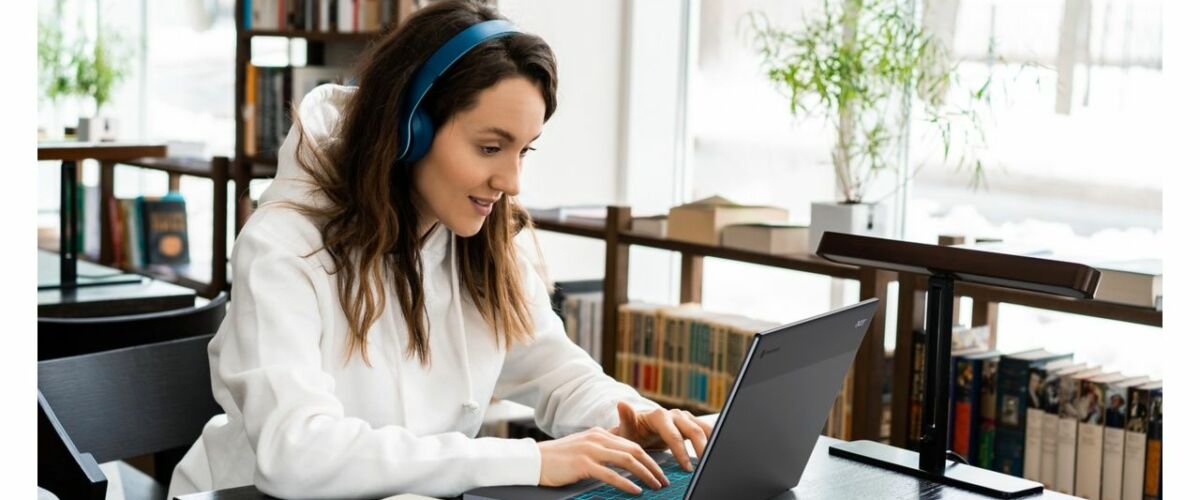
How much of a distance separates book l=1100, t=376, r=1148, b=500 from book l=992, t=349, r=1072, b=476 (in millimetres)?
158

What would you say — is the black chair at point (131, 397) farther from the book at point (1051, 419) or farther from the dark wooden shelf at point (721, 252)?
the book at point (1051, 419)

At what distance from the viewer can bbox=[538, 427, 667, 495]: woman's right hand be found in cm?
155

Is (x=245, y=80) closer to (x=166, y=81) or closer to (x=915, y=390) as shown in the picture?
(x=166, y=81)

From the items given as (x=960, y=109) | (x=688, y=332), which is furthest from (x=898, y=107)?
(x=688, y=332)

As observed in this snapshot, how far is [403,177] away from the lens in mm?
1795

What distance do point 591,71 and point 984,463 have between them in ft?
5.60

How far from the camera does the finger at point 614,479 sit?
5.03ft

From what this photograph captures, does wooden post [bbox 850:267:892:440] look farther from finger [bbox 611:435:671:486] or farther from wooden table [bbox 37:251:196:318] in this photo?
wooden table [bbox 37:251:196:318]

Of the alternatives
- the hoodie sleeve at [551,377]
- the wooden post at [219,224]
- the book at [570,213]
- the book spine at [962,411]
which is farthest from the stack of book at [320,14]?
the hoodie sleeve at [551,377]

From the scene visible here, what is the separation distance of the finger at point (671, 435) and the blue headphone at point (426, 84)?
1.50 ft

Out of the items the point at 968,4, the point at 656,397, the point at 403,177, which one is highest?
the point at 968,4

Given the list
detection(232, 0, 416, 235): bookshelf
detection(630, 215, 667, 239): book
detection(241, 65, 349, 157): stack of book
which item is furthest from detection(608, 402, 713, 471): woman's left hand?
detection(241, 65, 349, 157): stack of book

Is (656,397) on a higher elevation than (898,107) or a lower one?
lower

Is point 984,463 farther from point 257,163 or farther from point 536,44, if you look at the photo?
point 257,163
